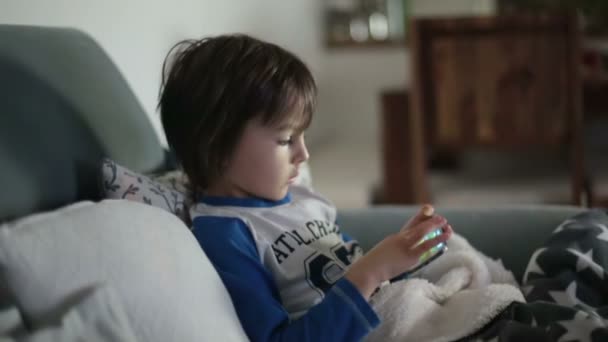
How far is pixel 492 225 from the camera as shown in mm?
1224

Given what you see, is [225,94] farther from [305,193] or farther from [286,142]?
[305,193]

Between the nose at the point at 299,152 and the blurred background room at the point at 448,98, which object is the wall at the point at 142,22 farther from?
the nose at the point at 299,152

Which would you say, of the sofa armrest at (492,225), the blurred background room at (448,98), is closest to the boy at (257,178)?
the sofa armrest at (492,225)

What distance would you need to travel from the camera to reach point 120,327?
1.94 ft

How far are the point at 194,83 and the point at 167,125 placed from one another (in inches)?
3.4

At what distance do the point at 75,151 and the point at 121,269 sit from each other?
0.29 m

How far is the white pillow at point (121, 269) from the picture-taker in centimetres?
60

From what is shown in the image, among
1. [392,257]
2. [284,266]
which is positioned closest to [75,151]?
[284,266]

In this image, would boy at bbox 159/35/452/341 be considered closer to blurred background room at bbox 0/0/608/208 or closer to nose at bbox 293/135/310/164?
nose at bbox 293/135/310/164

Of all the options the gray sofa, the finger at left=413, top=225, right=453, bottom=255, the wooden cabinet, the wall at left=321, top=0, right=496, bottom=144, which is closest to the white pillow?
the gray sofa

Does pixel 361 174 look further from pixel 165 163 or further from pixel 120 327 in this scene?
pixel 120 327

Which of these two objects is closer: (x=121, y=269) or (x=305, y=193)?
(x=121, y=269)

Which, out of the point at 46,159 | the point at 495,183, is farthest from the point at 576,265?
the point at 495,183

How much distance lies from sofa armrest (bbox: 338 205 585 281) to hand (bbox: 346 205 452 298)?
391mm
